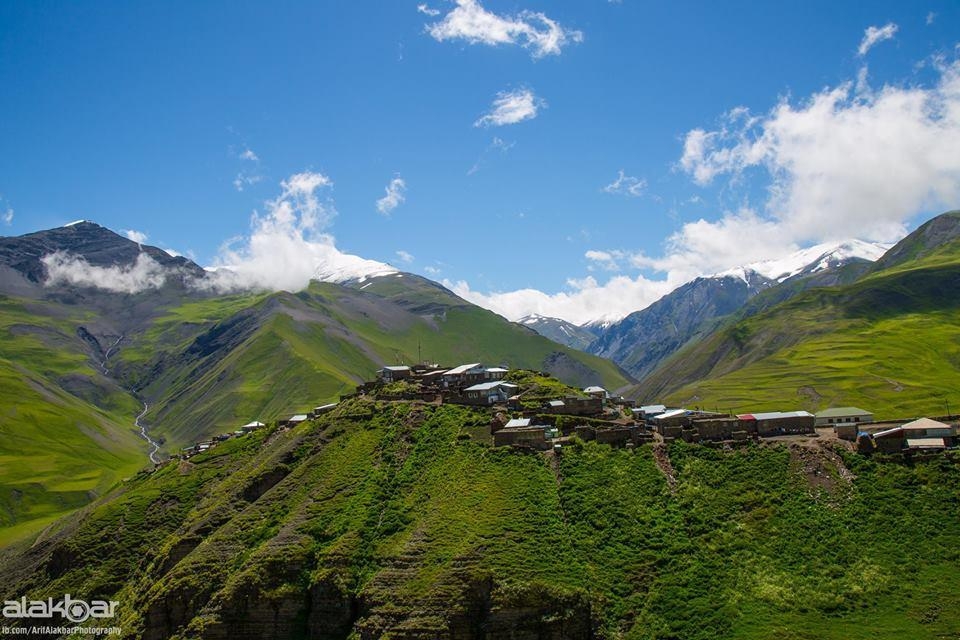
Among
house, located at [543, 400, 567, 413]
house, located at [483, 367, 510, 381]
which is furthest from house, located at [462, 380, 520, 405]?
house, located at [543, 400, 567, 413]

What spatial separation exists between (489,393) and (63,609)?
2279 inches

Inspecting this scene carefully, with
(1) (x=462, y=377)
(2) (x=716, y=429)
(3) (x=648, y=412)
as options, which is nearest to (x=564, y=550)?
(2) (x=716, y=429)

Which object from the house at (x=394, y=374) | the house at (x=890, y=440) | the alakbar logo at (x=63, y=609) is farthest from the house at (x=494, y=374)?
the alakbar logo at (x=63, y=609)

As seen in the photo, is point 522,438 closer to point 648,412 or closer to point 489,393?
point 489,393

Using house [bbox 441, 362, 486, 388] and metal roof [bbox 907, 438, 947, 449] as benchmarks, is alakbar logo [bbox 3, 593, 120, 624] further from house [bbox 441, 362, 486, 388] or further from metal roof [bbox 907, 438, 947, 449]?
metal roof [bbox 907, 438, 947, 449]

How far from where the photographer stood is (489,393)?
319 ft

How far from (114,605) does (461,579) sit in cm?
4973

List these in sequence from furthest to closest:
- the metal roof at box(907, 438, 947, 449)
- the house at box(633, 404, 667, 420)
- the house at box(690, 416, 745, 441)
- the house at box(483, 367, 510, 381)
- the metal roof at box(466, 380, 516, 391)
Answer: the house at box(483, 367, 510, 381)
the metal roof at box(466, 380, 516, 391)
the house at box(633, 404, 667, 420)
the house at box(690, 416, 745, 441)
the metal roof at box(907, 438, 947, 449)

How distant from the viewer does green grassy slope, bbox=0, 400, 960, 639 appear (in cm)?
5175

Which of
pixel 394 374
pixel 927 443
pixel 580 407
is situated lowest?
pixel 927 443

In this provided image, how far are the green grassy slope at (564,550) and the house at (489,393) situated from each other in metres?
9.90

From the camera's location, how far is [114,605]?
81375 millimetres

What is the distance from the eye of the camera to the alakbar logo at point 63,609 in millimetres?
82438

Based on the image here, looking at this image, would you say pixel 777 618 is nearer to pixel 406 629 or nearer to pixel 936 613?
pixel 936 613
